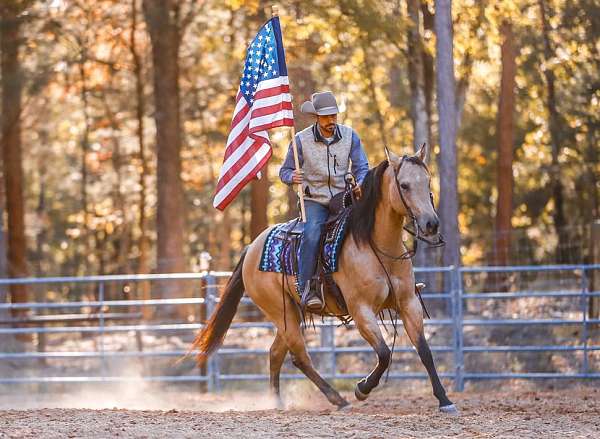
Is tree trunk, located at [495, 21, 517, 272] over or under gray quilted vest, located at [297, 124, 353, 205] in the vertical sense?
over

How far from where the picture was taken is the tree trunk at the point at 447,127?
51.3 feet

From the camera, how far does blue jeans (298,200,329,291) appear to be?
952 centimetres

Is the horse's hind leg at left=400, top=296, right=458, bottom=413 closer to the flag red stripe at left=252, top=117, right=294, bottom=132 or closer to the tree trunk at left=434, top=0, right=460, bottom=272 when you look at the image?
the flag red stripe at left=252, top=117, right=294, bottom=132

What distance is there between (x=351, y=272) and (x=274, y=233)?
133 centimetres

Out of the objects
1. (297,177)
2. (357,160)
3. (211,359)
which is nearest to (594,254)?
(211,359)

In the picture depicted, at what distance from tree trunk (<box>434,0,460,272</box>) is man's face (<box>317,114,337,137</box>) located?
6.32m

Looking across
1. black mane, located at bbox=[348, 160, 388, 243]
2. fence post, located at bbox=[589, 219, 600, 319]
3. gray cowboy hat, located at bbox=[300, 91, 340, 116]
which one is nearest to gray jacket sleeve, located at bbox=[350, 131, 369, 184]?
gray cowboy hat, located at bbox=[300, 91, 340, 116]

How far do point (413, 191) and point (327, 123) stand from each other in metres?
1.39

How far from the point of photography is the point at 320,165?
9758 mm

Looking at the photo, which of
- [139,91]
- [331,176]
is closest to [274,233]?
[331,176]

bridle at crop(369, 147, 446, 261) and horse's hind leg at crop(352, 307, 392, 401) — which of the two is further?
horse's hind leg at crop(352, 307, 392, 401)

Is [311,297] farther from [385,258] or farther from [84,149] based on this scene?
[84,149]

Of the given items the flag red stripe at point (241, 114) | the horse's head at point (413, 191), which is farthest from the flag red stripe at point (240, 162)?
the horse's head at point (413, 191)

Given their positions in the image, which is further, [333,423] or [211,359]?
[211,359]
